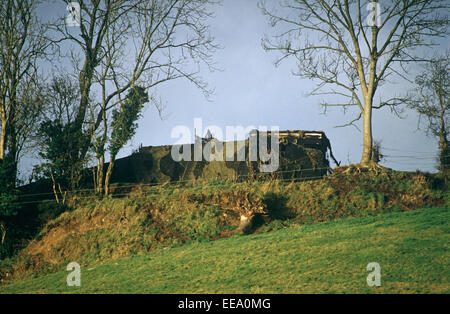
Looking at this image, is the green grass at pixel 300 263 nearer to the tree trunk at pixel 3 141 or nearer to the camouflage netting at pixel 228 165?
the camouflage netting at pixel 228 165

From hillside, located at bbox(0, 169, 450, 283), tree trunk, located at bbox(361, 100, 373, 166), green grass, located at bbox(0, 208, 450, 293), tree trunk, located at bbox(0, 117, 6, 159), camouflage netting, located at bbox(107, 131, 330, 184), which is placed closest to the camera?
green grass, located at bbox(0, 208, 450, 293)

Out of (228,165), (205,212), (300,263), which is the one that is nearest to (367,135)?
(228,165)

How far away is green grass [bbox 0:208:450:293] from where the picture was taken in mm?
9094

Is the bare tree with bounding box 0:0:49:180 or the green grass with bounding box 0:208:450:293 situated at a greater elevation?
the bare tree with bounding box 0:0:49:180

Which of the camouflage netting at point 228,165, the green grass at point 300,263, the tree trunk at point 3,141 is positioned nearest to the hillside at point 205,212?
the green grass at point 300,263

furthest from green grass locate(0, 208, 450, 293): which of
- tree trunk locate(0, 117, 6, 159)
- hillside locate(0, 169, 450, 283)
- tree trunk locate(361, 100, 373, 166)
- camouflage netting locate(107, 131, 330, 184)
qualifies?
tree trunk locate(0, 117, 6, 159)

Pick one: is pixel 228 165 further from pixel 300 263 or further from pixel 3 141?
pixel 300 263

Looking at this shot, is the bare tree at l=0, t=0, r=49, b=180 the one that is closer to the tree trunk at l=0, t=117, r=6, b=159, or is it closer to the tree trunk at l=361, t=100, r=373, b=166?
the tree trunk at l=0, t=117, r=6, b=159

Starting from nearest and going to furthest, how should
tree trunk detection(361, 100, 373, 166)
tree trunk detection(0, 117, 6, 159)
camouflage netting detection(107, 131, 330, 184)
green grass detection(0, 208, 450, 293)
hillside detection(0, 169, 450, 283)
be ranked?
green grass detection(0, 208, 450, 293) < hillside detection(0, 169, 450, 283) < tree trunk detection(361, 100, 373, 166) < camouflage netting detection(107, 131, 330, 184) < tree trunk detection(0, 117, 6, 159)

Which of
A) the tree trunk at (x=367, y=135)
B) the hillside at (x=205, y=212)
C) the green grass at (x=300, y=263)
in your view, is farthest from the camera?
the tree trunk at (x=367, y=135)

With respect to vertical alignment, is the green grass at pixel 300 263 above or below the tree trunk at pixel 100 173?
below

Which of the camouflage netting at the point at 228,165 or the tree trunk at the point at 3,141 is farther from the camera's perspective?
the tree trunk at the point at 3,141

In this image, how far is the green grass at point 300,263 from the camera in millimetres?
9094

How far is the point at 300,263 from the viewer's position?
10.8 m
